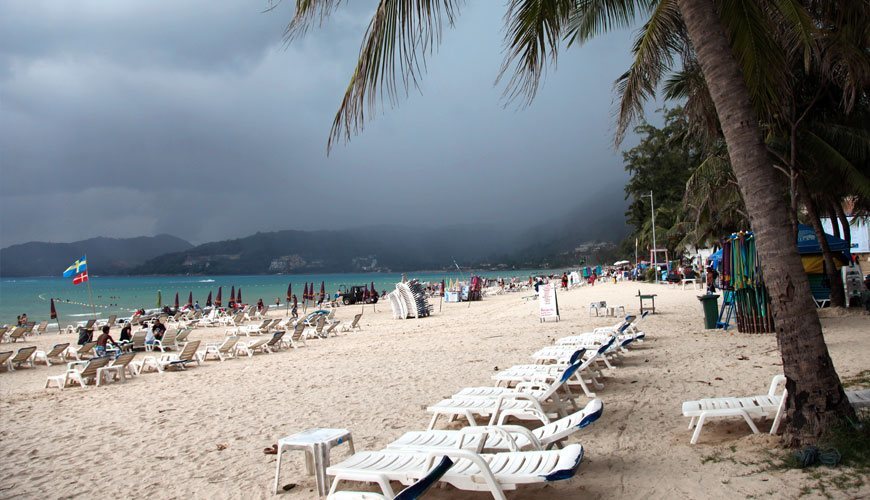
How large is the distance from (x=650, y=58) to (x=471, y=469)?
18.6ft

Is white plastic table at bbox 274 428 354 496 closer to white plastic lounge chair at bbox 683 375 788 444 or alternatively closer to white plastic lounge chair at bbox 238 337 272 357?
white plastic lounge chair at bbox 683 375 788 444

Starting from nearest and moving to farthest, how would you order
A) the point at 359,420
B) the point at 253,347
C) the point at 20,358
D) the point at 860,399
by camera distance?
the point at 860,399
the point at 359,420
the point at 20,358
the point at 253,347

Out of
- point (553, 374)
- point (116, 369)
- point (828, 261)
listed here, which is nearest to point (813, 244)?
point (828, 261)

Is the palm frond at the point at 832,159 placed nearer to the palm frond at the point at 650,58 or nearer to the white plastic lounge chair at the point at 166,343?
the palm frond at the point at 650,58

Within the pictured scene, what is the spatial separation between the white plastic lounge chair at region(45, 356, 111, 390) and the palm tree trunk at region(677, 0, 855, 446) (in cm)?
1041

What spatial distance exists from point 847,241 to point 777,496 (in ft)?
49.6

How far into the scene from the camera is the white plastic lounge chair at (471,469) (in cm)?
281

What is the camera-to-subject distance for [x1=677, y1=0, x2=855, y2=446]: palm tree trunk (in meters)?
3.45

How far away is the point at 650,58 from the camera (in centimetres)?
671

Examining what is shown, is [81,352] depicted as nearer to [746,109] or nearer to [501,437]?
[501,437]

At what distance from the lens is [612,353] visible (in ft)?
28.7

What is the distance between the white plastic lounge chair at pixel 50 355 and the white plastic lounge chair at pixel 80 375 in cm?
421

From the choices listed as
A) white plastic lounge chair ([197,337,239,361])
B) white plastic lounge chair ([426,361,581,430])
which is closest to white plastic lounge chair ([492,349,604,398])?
white plastic lounge chair ([426,361,581,430])

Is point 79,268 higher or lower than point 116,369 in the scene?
higher
